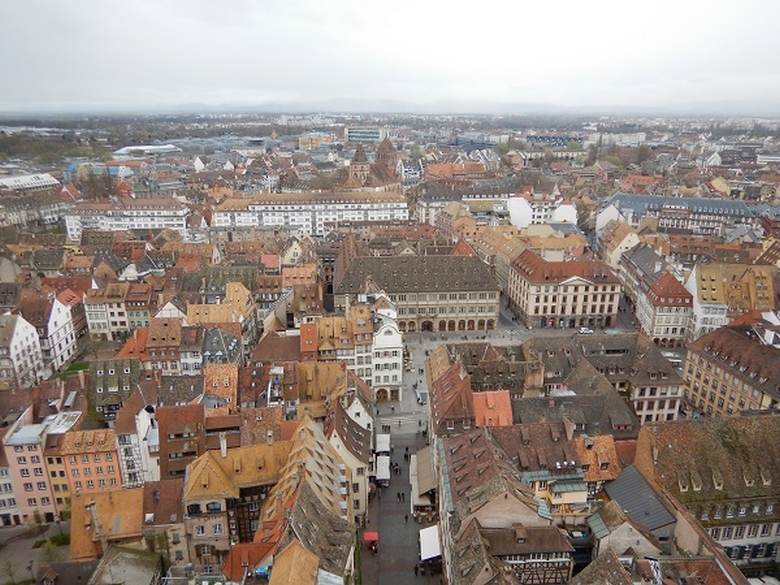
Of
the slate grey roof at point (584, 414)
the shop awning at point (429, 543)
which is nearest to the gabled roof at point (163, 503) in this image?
the shop awning at point (429, 543)

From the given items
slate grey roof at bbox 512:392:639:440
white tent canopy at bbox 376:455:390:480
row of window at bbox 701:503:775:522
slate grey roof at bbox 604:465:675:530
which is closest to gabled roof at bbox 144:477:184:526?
white tent canopy at bbox 376:455:390:480

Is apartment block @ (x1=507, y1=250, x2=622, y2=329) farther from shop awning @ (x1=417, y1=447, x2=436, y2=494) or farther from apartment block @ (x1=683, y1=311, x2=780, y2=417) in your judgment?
shop awning @ (x1=417, y1=447, x2=436, y2=494)

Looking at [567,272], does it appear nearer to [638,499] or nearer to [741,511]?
[741,511]

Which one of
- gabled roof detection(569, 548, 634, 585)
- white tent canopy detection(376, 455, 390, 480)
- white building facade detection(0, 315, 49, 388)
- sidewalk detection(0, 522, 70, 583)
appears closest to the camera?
gabled roof detection(569, 548, 634, 585)

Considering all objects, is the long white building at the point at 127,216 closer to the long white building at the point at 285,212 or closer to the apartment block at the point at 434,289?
the long white building at the point at 285,212

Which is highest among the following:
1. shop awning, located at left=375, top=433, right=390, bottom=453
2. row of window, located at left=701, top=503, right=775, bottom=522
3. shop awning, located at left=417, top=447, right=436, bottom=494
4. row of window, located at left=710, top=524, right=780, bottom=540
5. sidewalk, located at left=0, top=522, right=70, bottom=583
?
row of window, located at left=701, top=503, right=775, bottom=522

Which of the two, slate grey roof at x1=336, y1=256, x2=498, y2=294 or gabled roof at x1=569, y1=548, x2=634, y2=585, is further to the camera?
slate grey roof at x1=336, y1=256, x2=498, y2=294

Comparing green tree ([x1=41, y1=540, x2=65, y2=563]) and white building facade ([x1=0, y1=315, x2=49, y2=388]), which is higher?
white building facade ([x1=0, y1=315, x2=49, y2=388])
